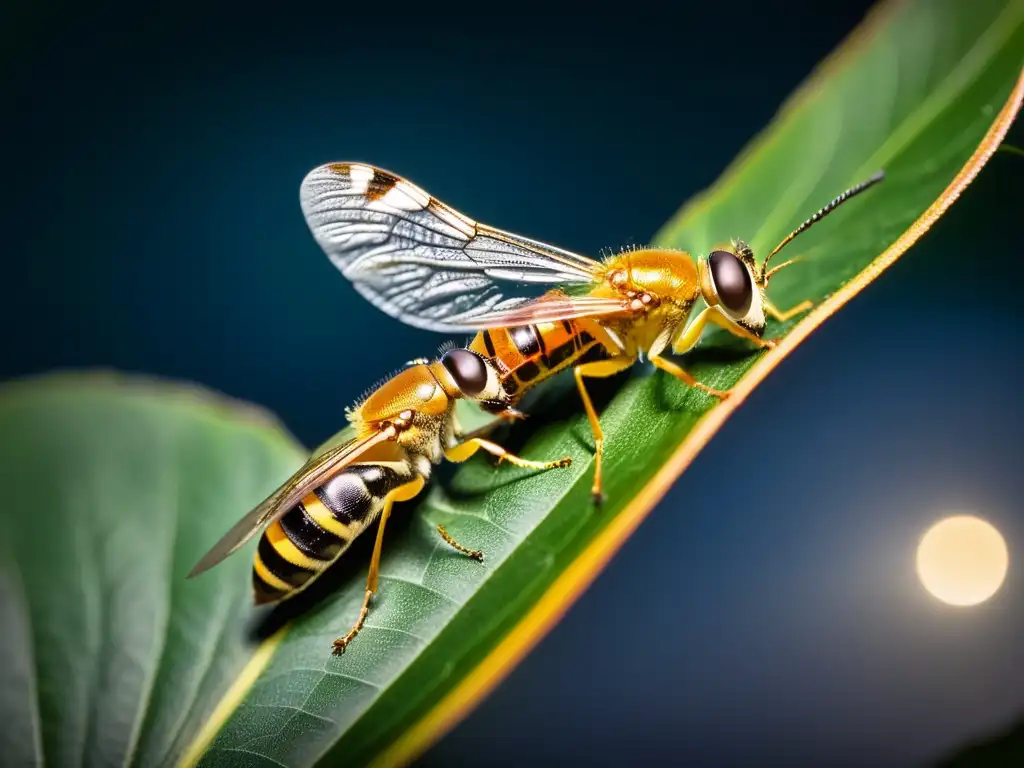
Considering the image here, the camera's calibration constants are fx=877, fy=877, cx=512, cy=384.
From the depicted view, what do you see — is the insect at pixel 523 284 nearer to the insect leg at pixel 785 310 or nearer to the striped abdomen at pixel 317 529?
the insect leg at pixel 785 310

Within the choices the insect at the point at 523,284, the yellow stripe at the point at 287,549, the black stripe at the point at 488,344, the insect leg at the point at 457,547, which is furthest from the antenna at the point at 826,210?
the yellow stripe at the point at 287,549

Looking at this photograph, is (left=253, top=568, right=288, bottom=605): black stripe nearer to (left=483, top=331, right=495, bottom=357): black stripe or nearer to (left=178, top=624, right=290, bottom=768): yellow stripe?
(left=178, top=624, right=290, bottom=768): yellow stripe

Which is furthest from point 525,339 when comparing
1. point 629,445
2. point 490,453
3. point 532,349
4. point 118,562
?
point 118,562

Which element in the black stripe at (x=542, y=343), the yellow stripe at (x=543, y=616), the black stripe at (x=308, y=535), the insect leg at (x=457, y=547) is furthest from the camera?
the black stripe at (x=542, y=343)

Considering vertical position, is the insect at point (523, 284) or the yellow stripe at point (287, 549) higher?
the insect at point (523, 284)

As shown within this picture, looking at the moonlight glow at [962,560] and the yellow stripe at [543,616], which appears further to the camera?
the moonlight glow at [962,560]

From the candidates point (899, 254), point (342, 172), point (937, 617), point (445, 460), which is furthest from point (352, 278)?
point (937, 617)

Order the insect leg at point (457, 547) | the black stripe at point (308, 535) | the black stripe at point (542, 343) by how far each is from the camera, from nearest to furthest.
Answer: the insect leg at point (457, 547)
the black stripe at point (308, 535)
the black stripe at point (542, 343)
